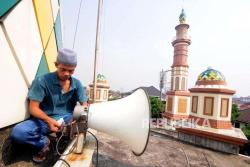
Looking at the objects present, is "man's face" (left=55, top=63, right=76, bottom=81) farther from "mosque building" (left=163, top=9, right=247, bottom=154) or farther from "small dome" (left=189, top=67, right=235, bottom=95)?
"small dome" (left=189, top=67, right=235, bottom=95)

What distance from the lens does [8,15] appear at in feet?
5.27

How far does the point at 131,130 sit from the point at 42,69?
1.60 metres

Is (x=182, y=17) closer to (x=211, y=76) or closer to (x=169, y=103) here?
(x=169, y=103)

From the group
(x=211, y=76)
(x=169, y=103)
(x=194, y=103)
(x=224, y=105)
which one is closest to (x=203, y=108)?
(x=194, y=103)

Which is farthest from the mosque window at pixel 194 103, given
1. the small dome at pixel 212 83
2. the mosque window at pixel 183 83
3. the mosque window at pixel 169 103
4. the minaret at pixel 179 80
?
the mosque window at pixel 183 83

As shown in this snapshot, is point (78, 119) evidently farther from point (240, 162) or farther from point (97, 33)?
point (240, 162)

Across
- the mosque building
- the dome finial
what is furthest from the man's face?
the dome finial

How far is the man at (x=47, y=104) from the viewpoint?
1.64 meters

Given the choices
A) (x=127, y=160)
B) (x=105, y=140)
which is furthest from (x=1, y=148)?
(x=105, y=140)

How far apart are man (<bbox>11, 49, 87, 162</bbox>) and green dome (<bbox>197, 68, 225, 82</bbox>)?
26.2ft

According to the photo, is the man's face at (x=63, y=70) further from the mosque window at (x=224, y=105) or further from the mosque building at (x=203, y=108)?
the mosque window at (x=224, y=105)

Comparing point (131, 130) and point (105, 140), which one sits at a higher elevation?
point (131, 130)

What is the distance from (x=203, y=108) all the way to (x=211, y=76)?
5.06 ft

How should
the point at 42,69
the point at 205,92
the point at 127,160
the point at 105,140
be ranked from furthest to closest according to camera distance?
the point at 205,92
the point at 105,140
the point at 127,160
the point at 42,69
